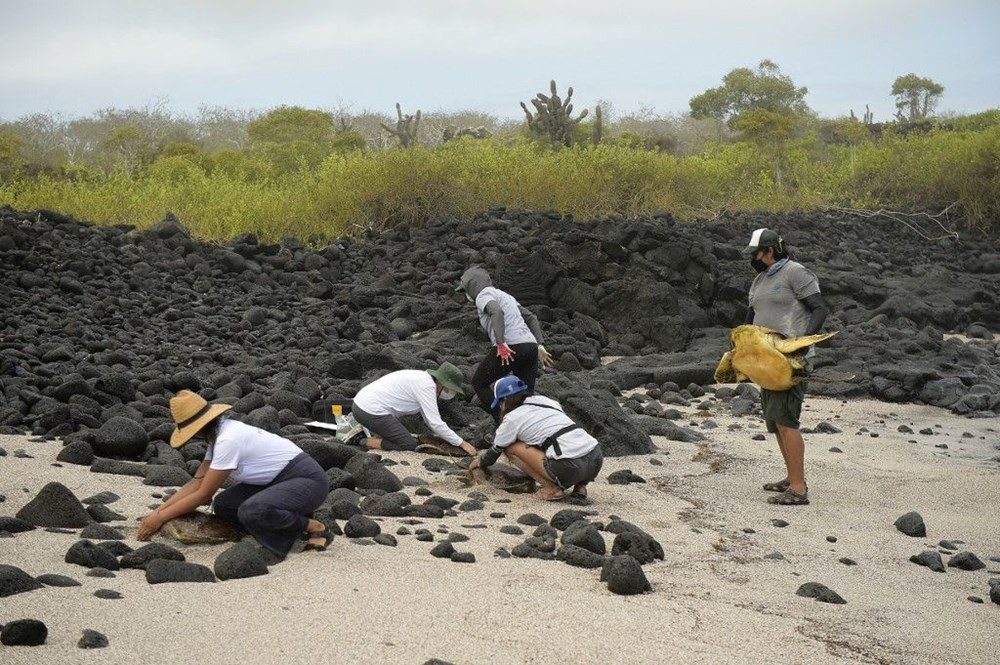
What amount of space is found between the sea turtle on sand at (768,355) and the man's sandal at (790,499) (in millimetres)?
740

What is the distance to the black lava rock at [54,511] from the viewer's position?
6352mm

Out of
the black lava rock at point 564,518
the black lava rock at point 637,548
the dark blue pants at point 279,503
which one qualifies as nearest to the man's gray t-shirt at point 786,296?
the black lava rock at point 564,518

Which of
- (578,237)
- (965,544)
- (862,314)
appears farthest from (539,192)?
(965,544)

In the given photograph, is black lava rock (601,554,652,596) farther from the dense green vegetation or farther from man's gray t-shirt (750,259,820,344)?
the dense green vegetation

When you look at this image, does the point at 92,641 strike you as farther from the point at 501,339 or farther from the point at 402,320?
the point at 402,320

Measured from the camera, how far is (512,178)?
22.2m

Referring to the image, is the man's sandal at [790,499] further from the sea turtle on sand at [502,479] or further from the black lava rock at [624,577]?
the black lava rock at [624,577]

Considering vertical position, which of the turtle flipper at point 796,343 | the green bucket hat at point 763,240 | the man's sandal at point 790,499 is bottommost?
the man's sandal at point 790,499

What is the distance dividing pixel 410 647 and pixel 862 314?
14782 mm

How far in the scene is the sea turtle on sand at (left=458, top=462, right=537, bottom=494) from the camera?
827 centimetres

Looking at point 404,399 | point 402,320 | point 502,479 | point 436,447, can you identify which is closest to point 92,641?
point 502,479

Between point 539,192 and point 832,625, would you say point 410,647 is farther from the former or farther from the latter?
point 539,192

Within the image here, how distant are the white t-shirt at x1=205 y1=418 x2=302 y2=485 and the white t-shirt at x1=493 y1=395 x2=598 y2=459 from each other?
2082 millimetres

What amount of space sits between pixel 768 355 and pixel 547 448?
1.61 meters
